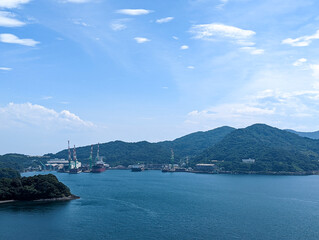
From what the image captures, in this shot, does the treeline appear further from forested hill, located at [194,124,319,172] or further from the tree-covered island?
forested hill, located at [194,124,319,172]

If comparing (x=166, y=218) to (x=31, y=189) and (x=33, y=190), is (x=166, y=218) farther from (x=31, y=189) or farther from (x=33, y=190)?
(x=31, y=189)

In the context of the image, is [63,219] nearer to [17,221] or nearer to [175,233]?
[17,221]

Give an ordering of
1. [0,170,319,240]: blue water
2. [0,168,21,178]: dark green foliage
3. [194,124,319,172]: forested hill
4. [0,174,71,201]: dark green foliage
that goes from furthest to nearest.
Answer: [194,124,319,172]: forested hill, [0,168,21,178]: dark green foliage, [0,174,71,201]: dark green foliage, [0,170,319,240]: blue water

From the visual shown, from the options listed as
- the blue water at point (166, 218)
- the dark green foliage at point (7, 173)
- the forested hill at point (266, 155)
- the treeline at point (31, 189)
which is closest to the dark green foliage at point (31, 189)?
the treeline at point (31, 189)

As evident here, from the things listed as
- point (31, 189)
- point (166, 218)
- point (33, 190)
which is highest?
point (31, 189)

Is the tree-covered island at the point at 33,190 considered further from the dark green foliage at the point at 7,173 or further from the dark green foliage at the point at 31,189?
the dark green foliage at the point at 7,173

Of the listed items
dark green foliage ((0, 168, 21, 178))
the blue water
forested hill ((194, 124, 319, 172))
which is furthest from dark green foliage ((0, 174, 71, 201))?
forested hill ((194, 124, 319, 172))

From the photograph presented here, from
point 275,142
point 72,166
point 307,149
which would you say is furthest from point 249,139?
point 72,166

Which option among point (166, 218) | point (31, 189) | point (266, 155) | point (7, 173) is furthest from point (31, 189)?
point (266, 155)
